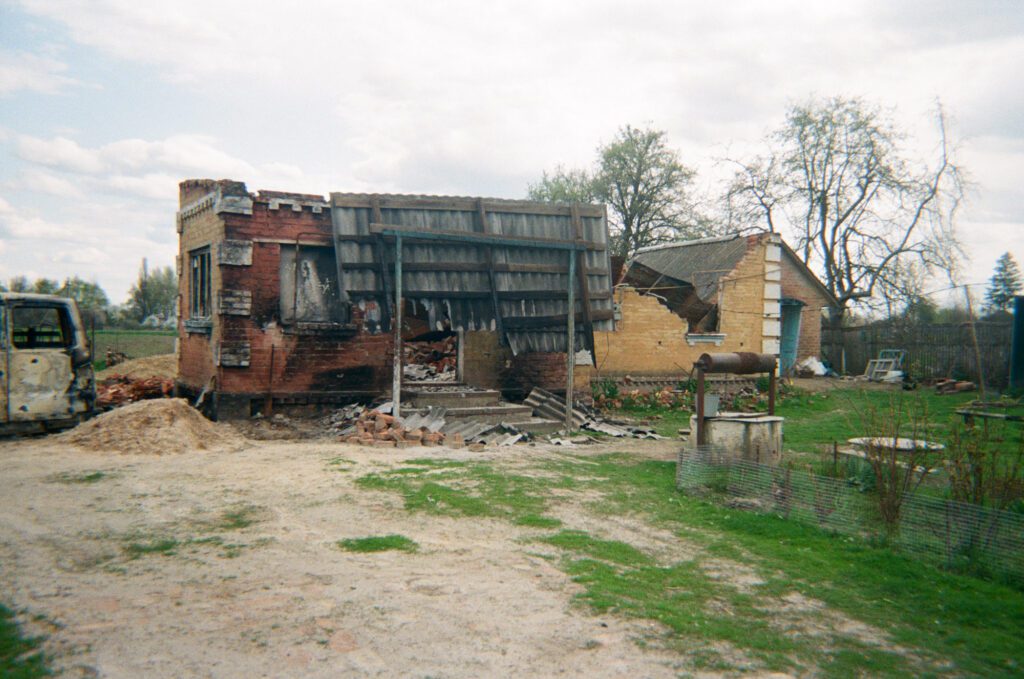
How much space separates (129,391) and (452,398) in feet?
23.5

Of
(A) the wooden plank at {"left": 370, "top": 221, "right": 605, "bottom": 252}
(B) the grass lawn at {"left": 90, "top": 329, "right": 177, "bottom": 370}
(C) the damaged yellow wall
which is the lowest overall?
(B) the grass lawn at {"left": 90, "top": 329, "right": 177, "bottom": 370}

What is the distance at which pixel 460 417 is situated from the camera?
12.7m

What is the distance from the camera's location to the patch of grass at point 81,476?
26.7 feet

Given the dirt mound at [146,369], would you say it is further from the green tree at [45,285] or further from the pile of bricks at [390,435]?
the green tree at [45,285]

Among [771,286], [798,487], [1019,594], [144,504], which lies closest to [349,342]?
[144,504]

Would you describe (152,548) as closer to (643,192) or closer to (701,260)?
(701,260)

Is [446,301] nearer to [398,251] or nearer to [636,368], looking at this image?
[398,251]

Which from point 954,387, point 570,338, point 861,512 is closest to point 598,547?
point 861,512

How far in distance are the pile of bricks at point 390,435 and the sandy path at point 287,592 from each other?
3259 mm

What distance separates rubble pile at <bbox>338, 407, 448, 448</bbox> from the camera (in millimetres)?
11172

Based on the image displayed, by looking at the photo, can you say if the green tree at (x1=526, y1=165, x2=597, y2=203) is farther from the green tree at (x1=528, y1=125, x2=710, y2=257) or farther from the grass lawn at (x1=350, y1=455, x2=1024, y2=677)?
the grass lawn at (x1=350, y1=455, x2=1024, y2=677)

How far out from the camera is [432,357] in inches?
784

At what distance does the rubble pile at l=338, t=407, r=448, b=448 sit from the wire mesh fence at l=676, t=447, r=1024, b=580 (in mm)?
4494

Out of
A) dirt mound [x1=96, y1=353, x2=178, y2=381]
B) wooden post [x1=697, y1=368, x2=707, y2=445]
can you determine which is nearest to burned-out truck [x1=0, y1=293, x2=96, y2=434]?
dirt mound [x1=96, y1=353, x2=178, y2=381]
